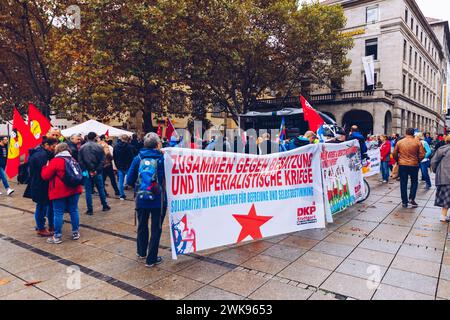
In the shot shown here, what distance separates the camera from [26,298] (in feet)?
12.0

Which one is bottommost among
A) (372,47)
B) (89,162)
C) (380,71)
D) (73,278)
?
(73,278)

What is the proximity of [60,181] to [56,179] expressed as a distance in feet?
0.23

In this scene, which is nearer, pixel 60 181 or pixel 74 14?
pixel 60 181

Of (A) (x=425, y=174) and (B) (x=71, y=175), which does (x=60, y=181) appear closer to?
(B) (x=71, y=175)

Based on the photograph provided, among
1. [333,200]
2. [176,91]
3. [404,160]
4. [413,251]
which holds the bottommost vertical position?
[413,251]

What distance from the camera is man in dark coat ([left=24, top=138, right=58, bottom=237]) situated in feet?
19.3

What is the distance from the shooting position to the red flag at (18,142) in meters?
8.27

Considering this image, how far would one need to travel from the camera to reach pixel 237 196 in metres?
5.17

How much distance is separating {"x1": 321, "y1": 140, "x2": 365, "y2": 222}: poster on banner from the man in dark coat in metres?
5.19

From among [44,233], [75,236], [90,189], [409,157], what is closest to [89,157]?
[90,189]

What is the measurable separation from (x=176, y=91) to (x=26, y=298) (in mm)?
17775

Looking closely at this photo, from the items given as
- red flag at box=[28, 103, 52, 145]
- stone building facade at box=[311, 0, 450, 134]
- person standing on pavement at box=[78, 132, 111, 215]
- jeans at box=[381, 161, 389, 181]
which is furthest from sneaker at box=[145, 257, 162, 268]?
stone building facade at box=[311, 0, 450, 134]
